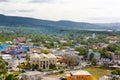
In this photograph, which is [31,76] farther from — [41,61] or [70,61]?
[70,61]

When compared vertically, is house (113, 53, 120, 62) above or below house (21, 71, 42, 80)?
below

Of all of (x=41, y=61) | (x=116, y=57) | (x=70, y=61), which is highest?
(x=41, y=61)

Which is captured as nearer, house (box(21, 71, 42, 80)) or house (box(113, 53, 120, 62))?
house (box(21, 71, 42, 80))

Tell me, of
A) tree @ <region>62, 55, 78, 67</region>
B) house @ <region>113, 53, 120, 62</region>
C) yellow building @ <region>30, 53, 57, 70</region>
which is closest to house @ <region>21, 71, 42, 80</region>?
yellow building @ <region>30, 53, 57, 70</region>

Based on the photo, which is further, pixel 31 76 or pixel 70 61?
pixel 70 61

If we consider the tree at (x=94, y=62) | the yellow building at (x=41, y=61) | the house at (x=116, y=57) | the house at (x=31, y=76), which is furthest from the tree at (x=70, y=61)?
the house at (x=31, y=76)

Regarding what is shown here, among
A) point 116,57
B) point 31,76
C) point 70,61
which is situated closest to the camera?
point 31,76

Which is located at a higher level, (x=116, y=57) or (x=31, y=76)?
(x=31, y=76)

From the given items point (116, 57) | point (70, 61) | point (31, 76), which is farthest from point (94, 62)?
point (31, 76)

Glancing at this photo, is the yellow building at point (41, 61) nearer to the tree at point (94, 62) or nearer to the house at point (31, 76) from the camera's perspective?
the tree at point (94, 62)

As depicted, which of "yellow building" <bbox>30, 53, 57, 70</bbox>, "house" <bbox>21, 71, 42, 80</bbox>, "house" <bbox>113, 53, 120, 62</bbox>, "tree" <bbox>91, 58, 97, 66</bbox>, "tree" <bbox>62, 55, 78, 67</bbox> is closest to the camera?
"house" <bbox>21, 71, 42, 80</bbox>

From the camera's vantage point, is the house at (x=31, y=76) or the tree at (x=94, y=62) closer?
the house at (x=31, y=76)

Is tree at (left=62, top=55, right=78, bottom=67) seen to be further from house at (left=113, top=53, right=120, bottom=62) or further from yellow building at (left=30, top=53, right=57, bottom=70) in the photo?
house at (left=113, top=53, right=120, bottom=62)
